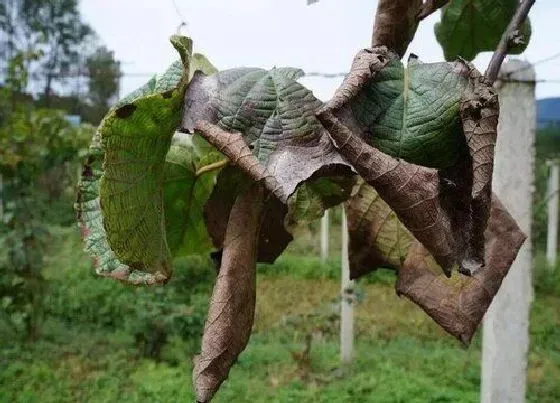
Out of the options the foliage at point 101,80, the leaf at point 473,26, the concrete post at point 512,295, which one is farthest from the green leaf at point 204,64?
the foliage at point 101,80

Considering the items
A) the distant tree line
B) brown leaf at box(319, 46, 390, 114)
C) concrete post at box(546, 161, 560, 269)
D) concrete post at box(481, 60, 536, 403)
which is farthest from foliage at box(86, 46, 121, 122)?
brown leaf at box(319, 46, 390, 114)

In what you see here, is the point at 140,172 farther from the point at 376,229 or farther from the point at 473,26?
the point at 473,26

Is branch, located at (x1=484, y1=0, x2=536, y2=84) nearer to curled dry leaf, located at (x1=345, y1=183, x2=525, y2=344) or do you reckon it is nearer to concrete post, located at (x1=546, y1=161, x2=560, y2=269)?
curled dry leaf, located at (x1=345, y1=183, x2=525, y2=344)

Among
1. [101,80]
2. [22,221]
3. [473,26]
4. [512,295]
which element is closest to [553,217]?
[101,80]

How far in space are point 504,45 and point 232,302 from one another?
18 centimetres

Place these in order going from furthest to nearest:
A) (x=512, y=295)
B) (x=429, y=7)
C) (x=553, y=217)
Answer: (x=553, y=217), (x=512, y=295), (x=429, y=7)

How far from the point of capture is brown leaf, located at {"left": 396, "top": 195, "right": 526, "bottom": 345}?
42 centimetres

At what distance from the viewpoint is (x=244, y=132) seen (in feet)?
1.05

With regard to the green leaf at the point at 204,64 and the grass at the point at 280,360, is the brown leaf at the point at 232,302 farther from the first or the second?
the grass at the point at 280,360

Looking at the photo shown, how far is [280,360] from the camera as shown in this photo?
4.40 metres

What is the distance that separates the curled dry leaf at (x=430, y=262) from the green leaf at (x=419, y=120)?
0.12 meters

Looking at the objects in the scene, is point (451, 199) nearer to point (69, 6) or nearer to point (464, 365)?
point (464, 365)

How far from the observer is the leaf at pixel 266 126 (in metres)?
0.29

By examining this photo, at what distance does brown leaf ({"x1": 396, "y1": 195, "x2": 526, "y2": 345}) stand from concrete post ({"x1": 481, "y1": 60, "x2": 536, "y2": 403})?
1.33 metres
